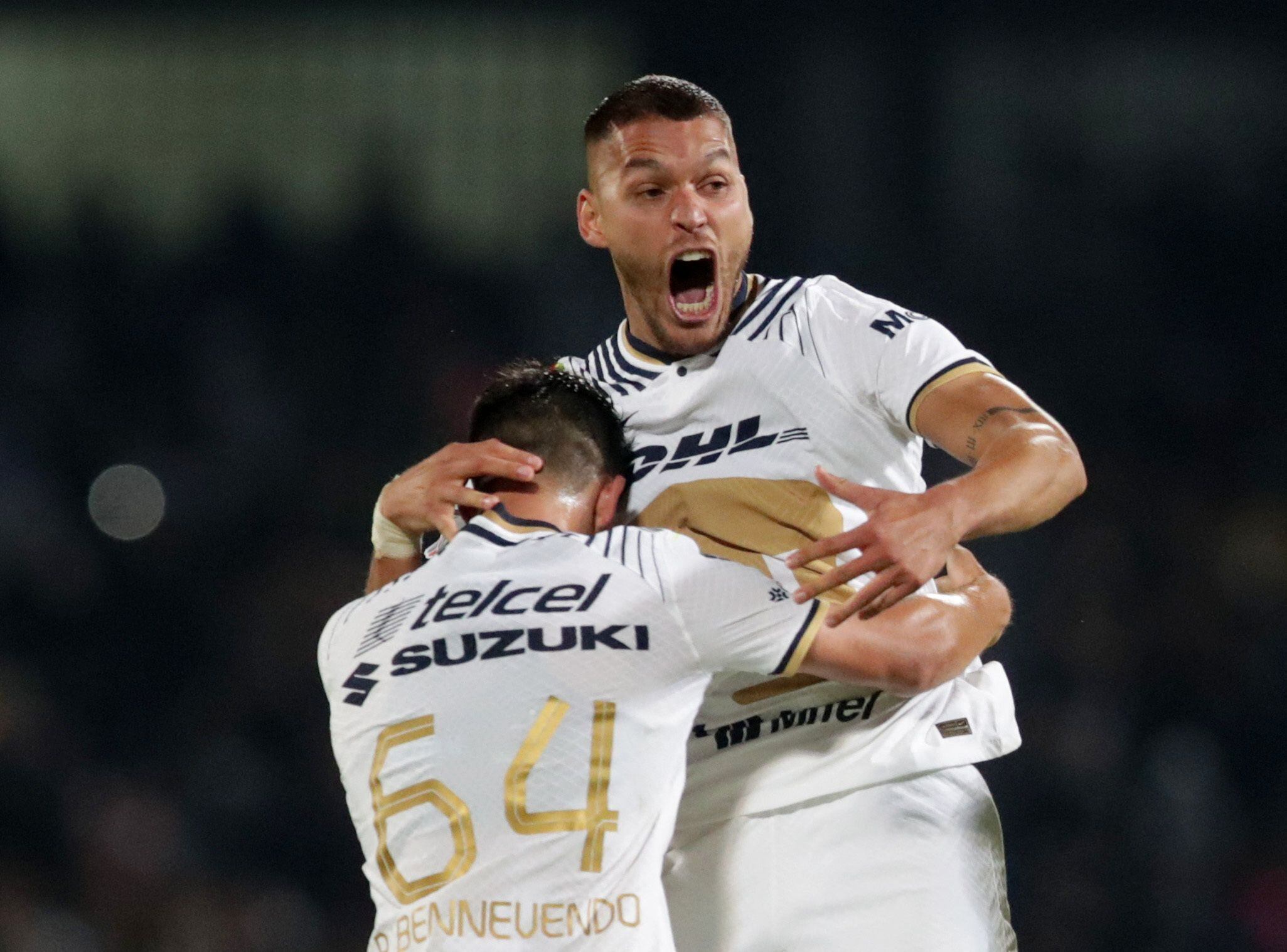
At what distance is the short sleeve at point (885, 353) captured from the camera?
283 centimetres

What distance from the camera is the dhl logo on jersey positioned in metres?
2.99

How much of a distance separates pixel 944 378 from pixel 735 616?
67cm

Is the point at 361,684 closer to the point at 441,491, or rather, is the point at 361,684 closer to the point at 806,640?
the point at 441,491

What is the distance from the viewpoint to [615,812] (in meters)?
2.37

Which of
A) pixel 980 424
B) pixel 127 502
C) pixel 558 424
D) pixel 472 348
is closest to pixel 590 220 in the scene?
pixel 558 424

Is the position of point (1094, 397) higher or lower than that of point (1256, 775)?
higher

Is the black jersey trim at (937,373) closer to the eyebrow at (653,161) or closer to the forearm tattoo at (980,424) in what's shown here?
the forearm tattoo at (980,424)

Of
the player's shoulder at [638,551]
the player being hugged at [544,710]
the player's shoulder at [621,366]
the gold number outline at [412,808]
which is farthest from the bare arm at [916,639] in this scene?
the player's shoulder at [621,366]

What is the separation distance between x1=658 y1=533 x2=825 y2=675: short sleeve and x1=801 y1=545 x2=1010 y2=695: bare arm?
44mm

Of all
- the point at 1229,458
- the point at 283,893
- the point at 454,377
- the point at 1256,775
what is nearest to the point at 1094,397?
the point at 1229,458

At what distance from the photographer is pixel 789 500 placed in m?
2.94

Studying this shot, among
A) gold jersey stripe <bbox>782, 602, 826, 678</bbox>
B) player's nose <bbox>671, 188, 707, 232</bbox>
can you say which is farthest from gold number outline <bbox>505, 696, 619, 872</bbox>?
player's nose <bbox>671, 188, 707, 232</bbox>

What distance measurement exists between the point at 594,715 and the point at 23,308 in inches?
241

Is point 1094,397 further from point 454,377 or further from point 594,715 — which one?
point 594,715
